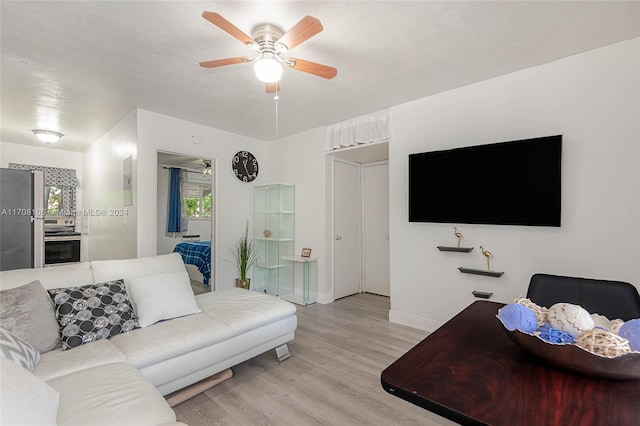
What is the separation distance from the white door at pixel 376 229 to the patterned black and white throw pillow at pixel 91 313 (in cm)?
343

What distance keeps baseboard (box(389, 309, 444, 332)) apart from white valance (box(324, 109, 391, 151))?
210 cm

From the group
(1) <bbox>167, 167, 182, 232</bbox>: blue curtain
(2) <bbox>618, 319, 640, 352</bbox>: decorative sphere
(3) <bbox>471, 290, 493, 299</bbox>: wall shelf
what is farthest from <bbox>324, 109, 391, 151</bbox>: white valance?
(1) <bbox>167, 167, 182, 232</bbox>: blue curtain

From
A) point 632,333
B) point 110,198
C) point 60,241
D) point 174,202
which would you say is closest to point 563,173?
point 632,333

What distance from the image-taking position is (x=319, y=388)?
2.14 metres

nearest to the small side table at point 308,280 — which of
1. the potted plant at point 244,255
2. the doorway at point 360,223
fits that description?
the doorway at point 360,223

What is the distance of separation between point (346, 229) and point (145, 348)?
3212mm

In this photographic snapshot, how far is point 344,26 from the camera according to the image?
2004mm

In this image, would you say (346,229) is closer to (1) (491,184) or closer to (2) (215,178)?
(2) (215,178)

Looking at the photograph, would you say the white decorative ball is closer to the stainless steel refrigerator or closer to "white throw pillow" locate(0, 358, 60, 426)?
"white throw pillow" locate(0, 358, 60, 426)

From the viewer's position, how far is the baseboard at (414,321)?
3154 millimetres

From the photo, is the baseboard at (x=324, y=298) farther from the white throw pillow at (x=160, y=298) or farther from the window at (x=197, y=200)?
the window at (x=197, y=200)

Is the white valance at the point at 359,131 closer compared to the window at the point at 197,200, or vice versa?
the white valance at the point at 359,131

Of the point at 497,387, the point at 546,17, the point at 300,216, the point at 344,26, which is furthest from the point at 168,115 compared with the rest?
the point at 497,387

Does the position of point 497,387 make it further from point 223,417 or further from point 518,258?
point 518,258
